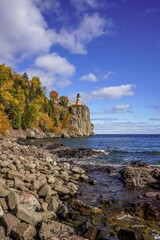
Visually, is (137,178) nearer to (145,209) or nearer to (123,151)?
(145,209)

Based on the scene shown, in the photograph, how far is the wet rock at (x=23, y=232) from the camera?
8125 millimetres

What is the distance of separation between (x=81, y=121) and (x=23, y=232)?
129352mm

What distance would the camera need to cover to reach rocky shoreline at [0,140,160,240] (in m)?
8.68

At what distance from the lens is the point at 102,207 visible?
12.6 m

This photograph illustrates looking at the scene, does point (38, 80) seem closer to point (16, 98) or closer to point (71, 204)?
point (16, 98)

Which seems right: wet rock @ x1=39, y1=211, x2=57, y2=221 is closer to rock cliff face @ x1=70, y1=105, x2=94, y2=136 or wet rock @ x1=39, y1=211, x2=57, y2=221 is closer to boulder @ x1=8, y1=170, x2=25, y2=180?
boulder @ x1=8, y1=170, x2=25, y2=180

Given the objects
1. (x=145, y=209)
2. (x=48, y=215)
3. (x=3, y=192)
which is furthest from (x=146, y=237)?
(x=3, y=192)

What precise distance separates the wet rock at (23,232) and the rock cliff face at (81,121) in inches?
4567

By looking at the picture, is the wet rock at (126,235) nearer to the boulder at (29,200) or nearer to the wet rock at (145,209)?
the wet rock at (145,209)

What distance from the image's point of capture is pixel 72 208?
40.1ft

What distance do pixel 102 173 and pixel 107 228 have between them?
12.5 meters

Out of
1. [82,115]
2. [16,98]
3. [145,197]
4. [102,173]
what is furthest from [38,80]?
[145,197]

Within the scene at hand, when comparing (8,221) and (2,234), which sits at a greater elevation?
(8,221)

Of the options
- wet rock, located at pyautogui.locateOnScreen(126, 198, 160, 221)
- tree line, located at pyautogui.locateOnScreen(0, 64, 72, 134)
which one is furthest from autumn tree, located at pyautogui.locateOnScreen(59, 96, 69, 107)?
wet rock, located at pyautogui.locateOnScreen(126, 198, 160, 221)
